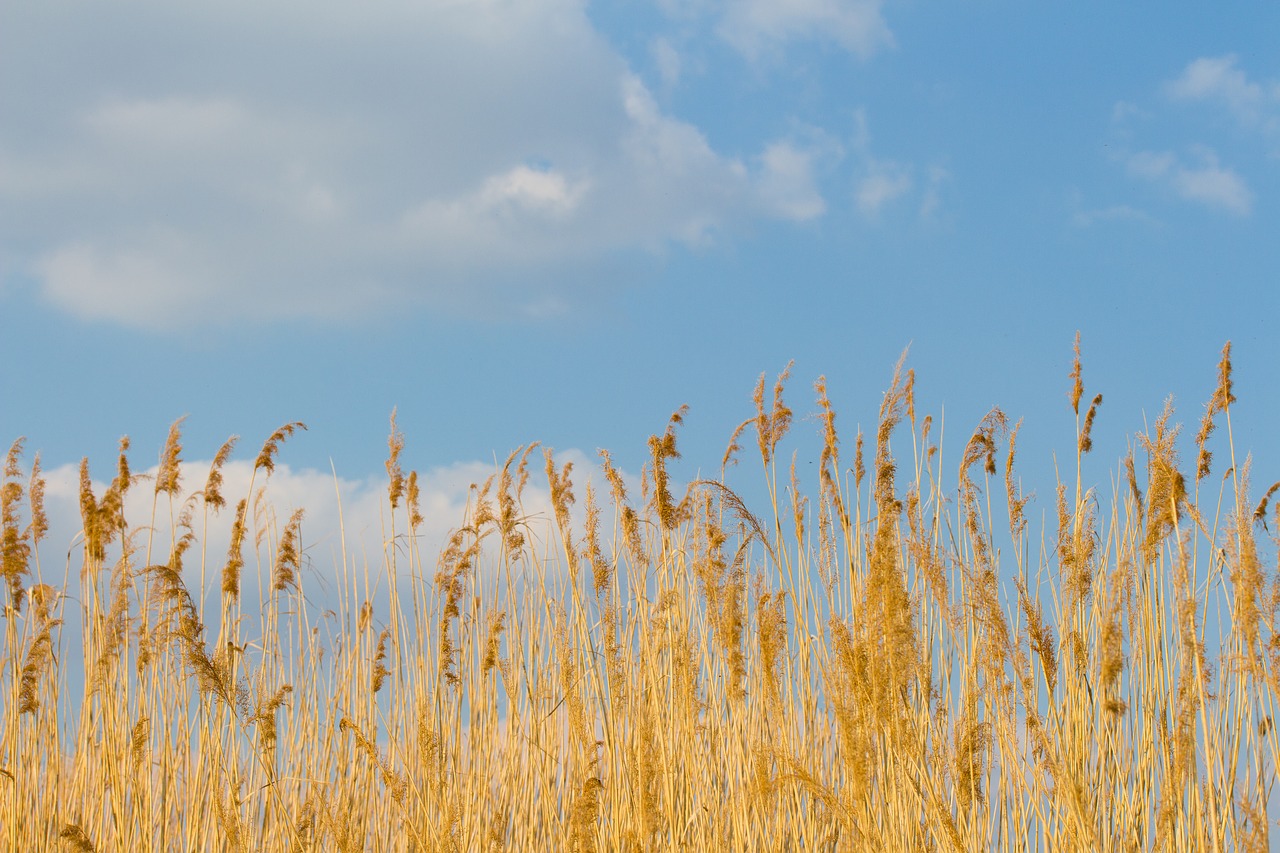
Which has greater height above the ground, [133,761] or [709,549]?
[709,549]

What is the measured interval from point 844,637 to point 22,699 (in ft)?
9.30

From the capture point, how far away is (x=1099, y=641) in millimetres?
2527

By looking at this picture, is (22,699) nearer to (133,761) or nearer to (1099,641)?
(133,761)

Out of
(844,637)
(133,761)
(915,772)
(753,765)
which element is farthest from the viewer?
(133,761)

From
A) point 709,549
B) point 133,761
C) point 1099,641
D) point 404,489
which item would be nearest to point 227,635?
point 133,761

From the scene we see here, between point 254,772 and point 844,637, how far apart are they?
243 cm

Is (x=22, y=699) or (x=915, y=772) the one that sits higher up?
(x=22, y=699)

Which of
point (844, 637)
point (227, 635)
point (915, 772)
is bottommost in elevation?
point (915, 772)

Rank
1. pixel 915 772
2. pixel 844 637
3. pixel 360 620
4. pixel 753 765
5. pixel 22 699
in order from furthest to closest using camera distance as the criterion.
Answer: pixel 360 620 → pixel 22 699 → pixel 753 765 → pixel 915 772 → pixel 844 637

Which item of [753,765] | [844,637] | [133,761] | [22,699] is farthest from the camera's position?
[22,699]

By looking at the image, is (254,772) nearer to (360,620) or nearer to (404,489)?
(360,620)

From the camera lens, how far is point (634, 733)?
3012 millimetres

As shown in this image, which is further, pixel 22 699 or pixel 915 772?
pixel 22 699

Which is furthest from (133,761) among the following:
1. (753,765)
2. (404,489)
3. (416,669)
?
(753,765)
